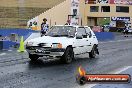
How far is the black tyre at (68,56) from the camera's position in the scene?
14.0m

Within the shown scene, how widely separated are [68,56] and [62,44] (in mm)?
565

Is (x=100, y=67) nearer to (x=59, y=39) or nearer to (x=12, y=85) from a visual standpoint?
(x=59, y=39)

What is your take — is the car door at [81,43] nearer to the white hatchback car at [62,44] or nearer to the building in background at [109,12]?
the white hatchback car at [62,44]

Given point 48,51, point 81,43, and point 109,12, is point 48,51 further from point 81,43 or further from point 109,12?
point 109,12

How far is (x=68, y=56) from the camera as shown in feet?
46.8

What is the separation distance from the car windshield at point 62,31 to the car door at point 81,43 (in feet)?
1.04

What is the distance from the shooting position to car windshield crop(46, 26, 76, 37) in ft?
49.4

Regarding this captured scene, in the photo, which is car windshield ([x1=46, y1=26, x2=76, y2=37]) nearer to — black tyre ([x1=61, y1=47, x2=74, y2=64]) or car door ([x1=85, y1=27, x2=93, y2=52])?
black tyre ([x1=61, y1=47, x2=74, y2=64])

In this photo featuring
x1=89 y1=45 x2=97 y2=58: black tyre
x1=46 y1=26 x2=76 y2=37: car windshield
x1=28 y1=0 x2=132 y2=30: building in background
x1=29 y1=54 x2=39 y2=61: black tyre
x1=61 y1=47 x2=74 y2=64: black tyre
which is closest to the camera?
x1=61 y1=47 x2=74 y2=64: black tyre

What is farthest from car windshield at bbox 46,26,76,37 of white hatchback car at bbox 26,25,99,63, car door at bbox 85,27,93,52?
car door at bbox 85,27,93,52

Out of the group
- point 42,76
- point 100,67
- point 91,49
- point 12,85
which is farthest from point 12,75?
point 91,49

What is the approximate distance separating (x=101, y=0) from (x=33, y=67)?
61300 mm

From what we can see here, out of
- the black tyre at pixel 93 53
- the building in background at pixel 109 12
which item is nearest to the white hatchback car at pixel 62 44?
the black tyre at pixel 93 53

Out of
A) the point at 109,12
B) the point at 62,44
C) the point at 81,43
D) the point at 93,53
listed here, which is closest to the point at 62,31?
the point at 81,43
